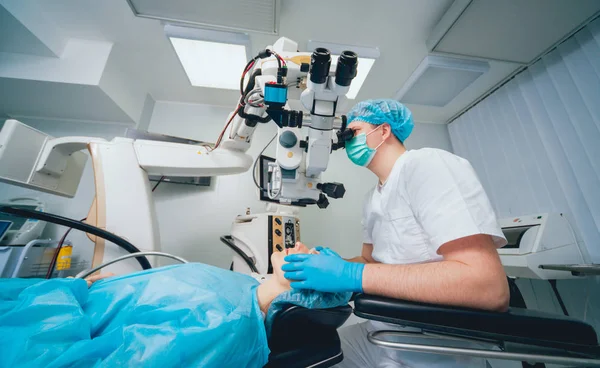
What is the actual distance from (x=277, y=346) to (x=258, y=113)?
812 millimetres

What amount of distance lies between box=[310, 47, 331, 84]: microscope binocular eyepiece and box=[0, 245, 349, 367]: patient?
646mm

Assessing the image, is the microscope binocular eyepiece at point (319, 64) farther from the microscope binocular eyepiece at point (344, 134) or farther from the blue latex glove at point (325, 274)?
the blue latex glove at point (325, 274)

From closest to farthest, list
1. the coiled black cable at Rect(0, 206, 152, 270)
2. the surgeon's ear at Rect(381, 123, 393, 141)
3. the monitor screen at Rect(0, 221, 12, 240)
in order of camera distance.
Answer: the coiled black cable at Rect(0, 206, 152, 270)
the surgeon's ear at Rect(381, 123, 393, 141)
the monitor screen at Rect(0, 221, 12, 240)

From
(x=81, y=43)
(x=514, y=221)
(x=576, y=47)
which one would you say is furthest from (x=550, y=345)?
(x=81, y=43)

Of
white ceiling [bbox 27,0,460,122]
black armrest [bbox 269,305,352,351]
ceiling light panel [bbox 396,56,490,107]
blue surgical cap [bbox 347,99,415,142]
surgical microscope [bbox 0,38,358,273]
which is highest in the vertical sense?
white ceiling [bbox 27,0,460,122]

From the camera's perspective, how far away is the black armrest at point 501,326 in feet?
1.40

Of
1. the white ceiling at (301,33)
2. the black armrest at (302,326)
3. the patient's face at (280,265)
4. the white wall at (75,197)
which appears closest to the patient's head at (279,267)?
the patient's face at (280,265)

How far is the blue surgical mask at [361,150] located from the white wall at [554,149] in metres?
1.36

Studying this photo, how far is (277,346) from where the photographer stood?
0.53m

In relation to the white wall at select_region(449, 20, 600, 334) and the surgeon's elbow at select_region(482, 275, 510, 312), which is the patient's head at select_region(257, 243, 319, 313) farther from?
the white wall at select_region(449, 20, 600, 334)

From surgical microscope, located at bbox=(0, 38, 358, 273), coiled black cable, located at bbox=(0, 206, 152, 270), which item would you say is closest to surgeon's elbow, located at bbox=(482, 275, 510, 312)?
surgical microscope, located at bbox=(0, 38, 358, 273)

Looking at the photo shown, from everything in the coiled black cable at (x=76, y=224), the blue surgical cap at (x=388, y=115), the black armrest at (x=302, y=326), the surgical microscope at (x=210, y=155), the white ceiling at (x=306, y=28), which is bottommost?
the black armrest at (x=302, y=326)

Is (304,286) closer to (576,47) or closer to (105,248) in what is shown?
(105,248)

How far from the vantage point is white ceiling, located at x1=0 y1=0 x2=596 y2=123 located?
49.8 inches
